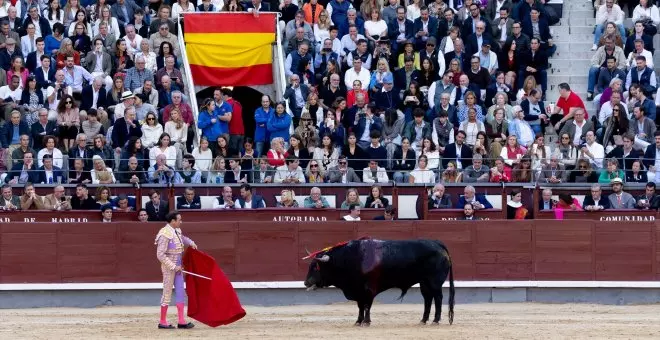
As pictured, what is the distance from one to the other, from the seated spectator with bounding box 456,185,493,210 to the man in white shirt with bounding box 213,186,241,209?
305cm

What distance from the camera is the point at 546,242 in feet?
84.7

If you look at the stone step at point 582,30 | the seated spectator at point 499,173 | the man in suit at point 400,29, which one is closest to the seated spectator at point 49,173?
the seated spectator at point 499,173

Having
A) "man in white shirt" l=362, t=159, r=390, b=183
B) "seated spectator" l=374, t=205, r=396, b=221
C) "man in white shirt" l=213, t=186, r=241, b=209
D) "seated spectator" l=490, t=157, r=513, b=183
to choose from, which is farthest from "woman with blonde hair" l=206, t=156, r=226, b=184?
"seated spectator" l=490, t=157, r=513, b=183

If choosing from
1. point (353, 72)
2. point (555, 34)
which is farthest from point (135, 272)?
point (555, 34)

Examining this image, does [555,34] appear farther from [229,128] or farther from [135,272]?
[135,272]

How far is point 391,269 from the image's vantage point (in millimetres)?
21875

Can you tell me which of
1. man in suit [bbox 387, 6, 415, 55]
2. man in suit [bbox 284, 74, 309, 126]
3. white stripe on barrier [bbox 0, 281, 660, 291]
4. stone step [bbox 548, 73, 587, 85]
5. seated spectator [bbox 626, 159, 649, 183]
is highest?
man in suit [bbox 387, 6, 415, 55]

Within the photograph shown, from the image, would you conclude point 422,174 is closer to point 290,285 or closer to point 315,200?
point 315,200

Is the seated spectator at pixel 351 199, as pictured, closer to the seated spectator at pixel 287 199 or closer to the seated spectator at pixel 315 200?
the seated spectator at pixel 315 200

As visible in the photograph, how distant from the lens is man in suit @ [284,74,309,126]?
92.4 ft

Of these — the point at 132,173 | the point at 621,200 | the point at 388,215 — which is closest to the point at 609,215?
Answer: the point at 621,200

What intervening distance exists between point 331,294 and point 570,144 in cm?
421

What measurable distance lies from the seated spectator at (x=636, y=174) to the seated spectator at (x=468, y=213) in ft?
7.54

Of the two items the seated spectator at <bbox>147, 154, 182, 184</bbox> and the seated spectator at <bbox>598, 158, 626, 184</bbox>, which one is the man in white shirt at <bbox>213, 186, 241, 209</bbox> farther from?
the seated spectator at <bbox>598, 158, 626, 184</bbox>
